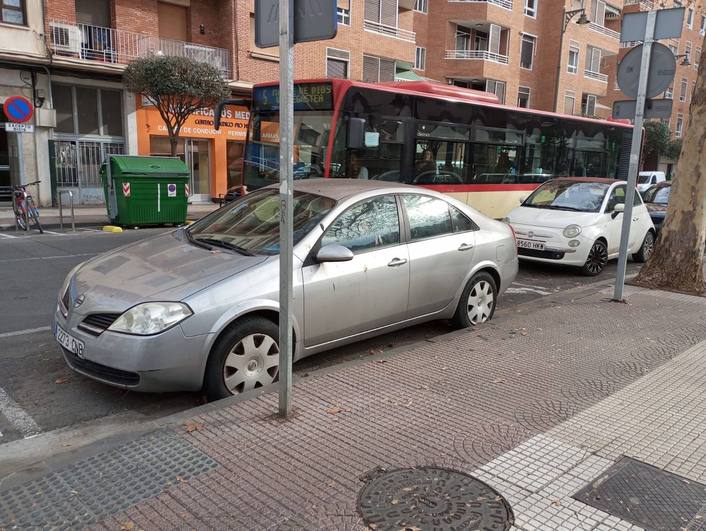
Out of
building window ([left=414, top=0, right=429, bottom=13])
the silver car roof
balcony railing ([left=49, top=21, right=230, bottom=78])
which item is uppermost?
building window ([left=414, top=0, right=429, bottom=13])

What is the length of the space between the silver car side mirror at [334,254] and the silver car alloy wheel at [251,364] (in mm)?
700

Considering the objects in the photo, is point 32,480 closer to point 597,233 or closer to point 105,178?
point 597,233

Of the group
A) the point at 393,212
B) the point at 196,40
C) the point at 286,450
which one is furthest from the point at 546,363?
the point at 196,40

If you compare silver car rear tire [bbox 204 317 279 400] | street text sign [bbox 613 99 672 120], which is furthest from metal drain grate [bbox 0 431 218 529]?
street text sign [bbox 613 99 672 120]

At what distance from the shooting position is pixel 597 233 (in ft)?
31.6

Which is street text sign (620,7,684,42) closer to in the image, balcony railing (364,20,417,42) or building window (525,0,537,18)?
balcony railing (364,20,417,42)

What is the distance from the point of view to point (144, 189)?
14469 mm

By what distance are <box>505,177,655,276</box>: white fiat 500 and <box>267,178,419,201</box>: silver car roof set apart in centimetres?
467

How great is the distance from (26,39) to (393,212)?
1706 cm

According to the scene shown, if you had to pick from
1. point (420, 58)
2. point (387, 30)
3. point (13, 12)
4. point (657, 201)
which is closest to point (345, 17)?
point (387, 30)

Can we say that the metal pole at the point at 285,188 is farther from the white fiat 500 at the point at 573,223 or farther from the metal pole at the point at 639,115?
the white fiat 500 at the point at 573,223

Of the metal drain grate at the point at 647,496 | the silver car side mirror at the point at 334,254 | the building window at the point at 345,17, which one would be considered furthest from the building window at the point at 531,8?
the metal drain grate at the point at 647,496

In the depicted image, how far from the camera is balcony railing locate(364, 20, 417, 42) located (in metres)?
26.3

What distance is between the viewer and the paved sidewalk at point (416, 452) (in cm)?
277
